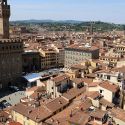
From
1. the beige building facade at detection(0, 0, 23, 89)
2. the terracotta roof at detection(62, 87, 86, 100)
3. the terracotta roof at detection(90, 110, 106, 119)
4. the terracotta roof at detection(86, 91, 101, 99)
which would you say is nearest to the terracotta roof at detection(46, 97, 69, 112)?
the terracotta roof at detection(62, 87, 86, 100)

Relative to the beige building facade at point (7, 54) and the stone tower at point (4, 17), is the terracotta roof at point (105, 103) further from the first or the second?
the stone tower at point (4, 17)

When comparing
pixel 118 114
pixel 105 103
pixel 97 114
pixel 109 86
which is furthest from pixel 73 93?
pixel 97 114

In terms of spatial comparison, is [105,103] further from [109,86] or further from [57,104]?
[57,104]

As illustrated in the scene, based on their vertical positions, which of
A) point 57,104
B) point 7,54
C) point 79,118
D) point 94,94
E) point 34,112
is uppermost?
point 7,54

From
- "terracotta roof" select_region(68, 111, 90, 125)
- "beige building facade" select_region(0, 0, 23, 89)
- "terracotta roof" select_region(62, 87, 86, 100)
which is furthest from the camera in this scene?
"beige building facade" select_region(0, 0, 23, 89)

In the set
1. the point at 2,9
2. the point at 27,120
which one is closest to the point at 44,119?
the point at 27,120

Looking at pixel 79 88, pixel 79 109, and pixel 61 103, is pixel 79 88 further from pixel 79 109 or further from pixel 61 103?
pixel 79 109

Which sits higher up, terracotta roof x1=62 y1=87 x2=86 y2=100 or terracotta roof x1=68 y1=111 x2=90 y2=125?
terracotta roof x1=68 y1=111 x2=90 y2=125

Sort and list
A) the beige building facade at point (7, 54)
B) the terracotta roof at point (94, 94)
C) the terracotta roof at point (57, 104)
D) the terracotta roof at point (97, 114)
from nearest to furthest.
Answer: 1. the terracotta roof at point (97, 114)
2. the terracotta roof at point (57, 104)
3. the terracotta roof at point (94, 94)
4. the beige building facade at point (7, 54)

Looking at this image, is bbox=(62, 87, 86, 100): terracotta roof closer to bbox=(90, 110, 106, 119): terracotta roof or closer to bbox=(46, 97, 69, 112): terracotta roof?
bbox=(46, 97, 69, 112): terracotta roof

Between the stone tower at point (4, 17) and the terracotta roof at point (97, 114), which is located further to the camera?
the stone tower at point (4, 17)

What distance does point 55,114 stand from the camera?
138 ft

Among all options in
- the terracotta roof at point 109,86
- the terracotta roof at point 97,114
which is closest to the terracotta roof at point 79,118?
the terracotta roof at point 97,114

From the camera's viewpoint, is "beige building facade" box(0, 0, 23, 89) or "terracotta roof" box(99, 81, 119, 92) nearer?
"terracotta roof" box(99, 81, 119, 92)
